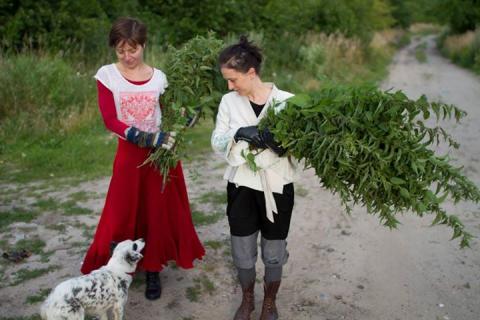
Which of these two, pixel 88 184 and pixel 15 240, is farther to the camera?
pixel 88 184

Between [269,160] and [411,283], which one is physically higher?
[269,160]

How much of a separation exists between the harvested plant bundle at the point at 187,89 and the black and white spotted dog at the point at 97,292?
607mm

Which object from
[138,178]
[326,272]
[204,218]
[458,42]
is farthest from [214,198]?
[458,42]

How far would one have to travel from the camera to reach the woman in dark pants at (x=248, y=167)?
9.71 feet

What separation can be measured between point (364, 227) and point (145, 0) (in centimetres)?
1074

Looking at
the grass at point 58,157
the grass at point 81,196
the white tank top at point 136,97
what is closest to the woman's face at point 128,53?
the white tank top at point 136,97

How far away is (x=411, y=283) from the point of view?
4.20m

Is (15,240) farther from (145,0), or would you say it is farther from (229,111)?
(145,0)

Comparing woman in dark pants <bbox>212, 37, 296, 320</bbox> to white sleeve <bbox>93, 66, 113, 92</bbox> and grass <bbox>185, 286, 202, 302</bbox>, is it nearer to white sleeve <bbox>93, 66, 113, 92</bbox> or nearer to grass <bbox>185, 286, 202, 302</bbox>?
grass <bbox>185, 286, 202, 302</bbox>

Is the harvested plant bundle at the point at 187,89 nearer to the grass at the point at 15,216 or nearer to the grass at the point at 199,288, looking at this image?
the grass at the point at 199,288

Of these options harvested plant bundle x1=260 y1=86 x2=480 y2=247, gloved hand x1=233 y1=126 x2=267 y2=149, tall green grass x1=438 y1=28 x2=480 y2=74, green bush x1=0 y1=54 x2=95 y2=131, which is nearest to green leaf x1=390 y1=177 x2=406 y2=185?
harvested plant bundle x1=260 y1=86 x2=480 y2=247

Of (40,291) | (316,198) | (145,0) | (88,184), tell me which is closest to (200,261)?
(40,291)

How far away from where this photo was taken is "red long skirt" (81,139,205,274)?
11.9 feet

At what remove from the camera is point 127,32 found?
3248 millimetres
